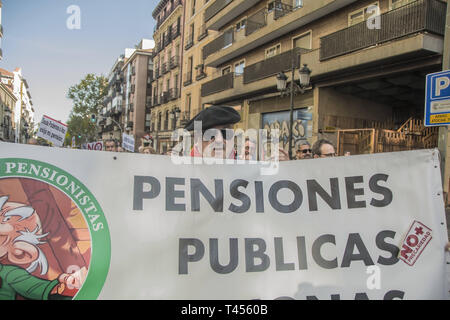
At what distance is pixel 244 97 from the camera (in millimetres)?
18953

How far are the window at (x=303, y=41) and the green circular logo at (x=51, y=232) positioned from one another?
1444 cm

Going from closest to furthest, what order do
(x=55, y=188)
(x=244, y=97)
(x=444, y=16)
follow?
(x=55, y=188), (x=444, y=16), (x=244, y=97)

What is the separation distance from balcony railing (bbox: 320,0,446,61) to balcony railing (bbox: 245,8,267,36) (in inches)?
221

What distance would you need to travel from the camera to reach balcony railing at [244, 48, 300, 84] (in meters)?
15.0

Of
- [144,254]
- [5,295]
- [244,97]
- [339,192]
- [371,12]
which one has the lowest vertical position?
[5,295]

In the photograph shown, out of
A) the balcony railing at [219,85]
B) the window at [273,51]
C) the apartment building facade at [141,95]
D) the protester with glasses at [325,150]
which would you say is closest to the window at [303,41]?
the window at [273,51]

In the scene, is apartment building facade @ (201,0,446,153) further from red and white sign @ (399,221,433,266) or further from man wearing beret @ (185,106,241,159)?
red and white sign @ (399,221,433,266)

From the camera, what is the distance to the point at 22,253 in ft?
6.22

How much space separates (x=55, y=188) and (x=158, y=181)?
1.94 feet

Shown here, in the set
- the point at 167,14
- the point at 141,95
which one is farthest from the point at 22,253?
the point at 141,95

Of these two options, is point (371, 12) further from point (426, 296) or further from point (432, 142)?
point (426, 296)

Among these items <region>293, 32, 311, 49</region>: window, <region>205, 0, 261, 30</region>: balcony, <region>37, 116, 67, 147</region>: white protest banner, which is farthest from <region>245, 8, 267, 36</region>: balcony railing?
<region>37, 116, 67, 147</region>: white protest banner

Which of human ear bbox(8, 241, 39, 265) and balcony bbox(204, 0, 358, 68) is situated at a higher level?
balcony bbox(204, 0, 358, 68)
